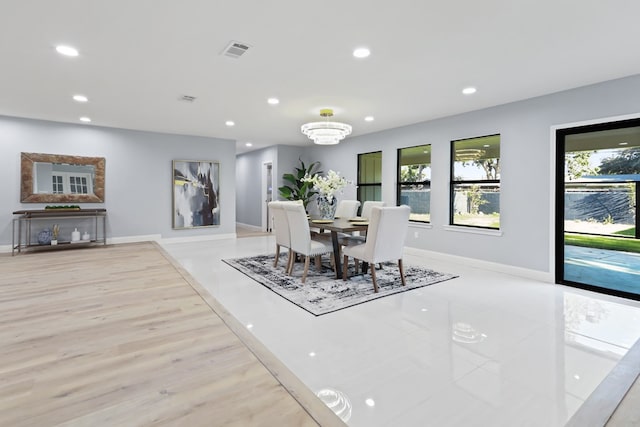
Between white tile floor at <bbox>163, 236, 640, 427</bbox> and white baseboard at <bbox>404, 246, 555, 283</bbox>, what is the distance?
27 centimetres

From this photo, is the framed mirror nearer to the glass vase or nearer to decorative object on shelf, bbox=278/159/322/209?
decorative object on shelf, bbox=278/159/322/209

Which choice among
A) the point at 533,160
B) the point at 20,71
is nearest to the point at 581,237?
the point at 533,160

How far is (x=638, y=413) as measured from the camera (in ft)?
5.51

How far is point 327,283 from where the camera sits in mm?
4039

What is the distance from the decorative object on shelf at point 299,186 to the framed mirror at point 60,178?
3.98 metres

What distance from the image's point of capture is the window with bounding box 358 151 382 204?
697 cm

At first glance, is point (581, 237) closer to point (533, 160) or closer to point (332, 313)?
point (533, 160)

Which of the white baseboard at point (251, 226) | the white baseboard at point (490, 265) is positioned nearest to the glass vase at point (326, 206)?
the white baseboard at point (490, 265)

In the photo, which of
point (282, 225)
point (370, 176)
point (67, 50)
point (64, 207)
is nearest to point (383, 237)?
Result: point (282, 225)

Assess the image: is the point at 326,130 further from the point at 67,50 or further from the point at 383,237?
the point at 67,50

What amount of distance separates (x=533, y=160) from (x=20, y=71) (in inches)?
248

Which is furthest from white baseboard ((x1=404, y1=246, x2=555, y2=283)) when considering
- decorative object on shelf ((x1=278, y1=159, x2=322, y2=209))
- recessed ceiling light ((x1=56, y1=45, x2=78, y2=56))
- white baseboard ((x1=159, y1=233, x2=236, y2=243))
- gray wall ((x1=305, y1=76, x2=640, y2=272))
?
recessed ceiling light ((x1=56, y1=45, x2=78, y2=56))

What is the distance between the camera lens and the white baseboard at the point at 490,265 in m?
4.32

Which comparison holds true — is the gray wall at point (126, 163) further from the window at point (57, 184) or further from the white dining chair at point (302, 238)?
the white dining chair at point (302, 238)
